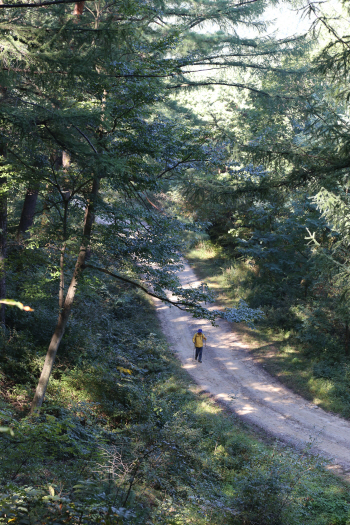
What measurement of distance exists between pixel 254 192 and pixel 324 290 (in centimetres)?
894

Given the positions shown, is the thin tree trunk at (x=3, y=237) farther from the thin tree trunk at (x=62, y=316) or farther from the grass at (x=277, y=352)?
the grass at (x=277, y=352)

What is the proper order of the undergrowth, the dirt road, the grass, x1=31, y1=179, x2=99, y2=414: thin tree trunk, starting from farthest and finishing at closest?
the grass
the dirt road
x1=31, y1=179, x2=99, y2=414: thin tree trunk
the undergrowth

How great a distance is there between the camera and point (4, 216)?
9.16 metres

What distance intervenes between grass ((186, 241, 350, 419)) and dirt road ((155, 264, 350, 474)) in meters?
0.40

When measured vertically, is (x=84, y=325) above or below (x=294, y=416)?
above

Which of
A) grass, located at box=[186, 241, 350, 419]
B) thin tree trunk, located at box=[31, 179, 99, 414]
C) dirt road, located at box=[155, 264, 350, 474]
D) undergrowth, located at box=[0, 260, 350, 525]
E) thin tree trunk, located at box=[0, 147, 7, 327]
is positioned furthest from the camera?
grass, located at box=[186, 241, 350, 419]

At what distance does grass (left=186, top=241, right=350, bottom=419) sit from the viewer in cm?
1190

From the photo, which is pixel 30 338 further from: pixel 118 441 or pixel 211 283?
pixel 211 283

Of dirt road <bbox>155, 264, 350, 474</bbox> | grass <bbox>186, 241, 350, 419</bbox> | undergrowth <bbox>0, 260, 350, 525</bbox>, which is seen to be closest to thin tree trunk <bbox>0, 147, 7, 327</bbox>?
undergrowth <bbox>0, 260, 350, 525</bbox>

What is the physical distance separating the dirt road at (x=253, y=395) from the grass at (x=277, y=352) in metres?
0.40

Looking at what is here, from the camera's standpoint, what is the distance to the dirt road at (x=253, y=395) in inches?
376

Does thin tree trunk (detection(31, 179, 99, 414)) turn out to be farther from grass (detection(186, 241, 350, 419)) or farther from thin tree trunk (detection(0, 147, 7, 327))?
grass (detection(186, 241, 350, 419))

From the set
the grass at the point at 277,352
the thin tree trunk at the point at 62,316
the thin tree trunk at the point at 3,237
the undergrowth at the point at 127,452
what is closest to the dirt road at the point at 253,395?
the grass at the point at 277,352

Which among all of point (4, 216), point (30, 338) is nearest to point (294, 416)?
point (30, 338)
